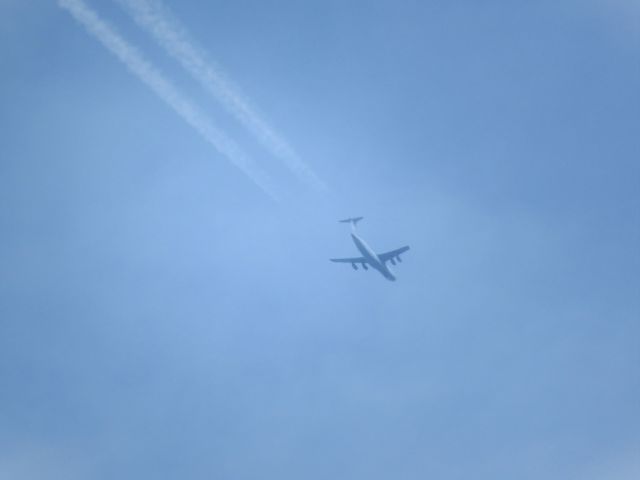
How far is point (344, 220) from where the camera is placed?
83.8 metres

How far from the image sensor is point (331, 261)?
90.2 meters

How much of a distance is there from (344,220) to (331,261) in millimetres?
8410

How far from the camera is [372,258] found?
84.6m

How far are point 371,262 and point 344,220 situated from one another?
21.2ft

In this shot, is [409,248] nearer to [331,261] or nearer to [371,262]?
[371,262]

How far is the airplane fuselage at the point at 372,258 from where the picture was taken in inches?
3250

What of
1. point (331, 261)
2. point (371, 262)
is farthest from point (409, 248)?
point (331, 261)

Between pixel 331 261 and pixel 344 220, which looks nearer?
pixel 344 220

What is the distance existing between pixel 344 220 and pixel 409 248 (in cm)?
915

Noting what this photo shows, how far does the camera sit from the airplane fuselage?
8256 cm

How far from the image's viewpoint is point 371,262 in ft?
281

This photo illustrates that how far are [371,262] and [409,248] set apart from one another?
16.7 feet
